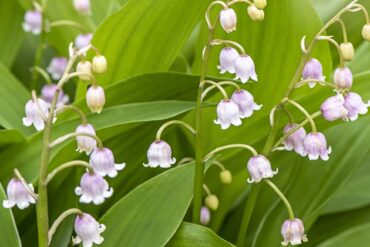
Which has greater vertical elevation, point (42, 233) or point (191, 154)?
point (191, 154)

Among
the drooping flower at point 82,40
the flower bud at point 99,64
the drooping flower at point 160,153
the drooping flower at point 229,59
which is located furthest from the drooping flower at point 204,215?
the drooping flower at point 82,40

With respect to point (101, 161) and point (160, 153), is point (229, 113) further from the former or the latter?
point (101, 161)

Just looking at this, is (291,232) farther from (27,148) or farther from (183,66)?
(183,66)

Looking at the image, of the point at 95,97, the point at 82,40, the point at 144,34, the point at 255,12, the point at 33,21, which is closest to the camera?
the point at 95,97

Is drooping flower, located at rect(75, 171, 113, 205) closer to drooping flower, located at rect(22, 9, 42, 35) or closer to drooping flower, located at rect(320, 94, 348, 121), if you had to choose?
drooping flower, located at rect(320, 94, 348, 121)

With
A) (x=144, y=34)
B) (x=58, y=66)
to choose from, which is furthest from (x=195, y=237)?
(x=58, y=66)

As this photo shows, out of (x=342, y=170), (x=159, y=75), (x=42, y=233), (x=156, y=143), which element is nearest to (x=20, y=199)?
(x=42, y=233)
